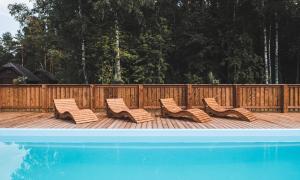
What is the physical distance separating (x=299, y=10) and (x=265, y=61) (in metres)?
3.51

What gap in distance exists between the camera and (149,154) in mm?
6848

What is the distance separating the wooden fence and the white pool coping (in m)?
4.65

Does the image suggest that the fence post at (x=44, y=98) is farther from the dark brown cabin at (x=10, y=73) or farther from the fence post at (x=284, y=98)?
the dark brown cabin at (x=10, y=73)

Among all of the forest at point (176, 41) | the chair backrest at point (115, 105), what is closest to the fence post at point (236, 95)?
the chair backrest at point (115, 105)

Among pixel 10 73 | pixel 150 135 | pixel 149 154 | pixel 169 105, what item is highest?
pixel 10 73

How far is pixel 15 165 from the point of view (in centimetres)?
602

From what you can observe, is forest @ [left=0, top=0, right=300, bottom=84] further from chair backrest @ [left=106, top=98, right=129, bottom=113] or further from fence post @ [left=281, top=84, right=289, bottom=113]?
chair backrest @ [left=106, top=98, right=129, bottom=113]

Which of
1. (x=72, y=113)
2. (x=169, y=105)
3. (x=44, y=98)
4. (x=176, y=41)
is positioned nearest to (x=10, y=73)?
(x=176, y=41)

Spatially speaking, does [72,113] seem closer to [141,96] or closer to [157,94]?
[141,96]

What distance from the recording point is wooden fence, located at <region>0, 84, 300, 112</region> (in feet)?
40.9

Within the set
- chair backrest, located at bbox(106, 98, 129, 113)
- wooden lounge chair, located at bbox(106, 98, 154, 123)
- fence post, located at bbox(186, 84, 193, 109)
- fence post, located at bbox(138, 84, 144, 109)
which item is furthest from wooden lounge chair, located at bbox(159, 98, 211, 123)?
fence post, located at bbox(138, 84, 144, 109)

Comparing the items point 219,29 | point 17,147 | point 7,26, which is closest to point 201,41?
point 219,29

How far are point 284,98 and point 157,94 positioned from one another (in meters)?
4.72

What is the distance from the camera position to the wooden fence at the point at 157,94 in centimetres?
1246
